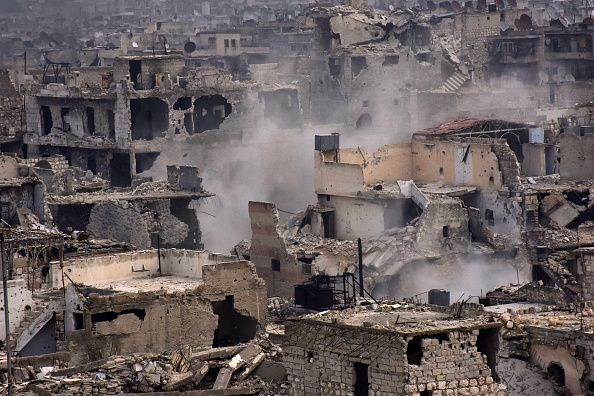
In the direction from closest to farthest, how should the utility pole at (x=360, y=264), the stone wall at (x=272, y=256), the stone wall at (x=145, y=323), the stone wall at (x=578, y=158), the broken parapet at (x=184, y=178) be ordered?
the stone wall at (x=145, y=323), the utility pole at (x=360, y=264), the stone wall at (x=272, y=256), the stone wall at (x=578, y=158), the broken parapet at (x=184, y=178)

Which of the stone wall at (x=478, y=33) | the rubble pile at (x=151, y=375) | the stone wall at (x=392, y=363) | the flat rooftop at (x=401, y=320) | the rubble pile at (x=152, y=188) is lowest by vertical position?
the rubble pile at (x=151, y=375)

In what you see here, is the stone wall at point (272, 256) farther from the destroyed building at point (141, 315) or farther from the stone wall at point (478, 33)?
the stone wall at point (478, 33)

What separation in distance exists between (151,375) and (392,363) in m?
4.09

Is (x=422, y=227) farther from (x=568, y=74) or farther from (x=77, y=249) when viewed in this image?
(x=568, y=74)

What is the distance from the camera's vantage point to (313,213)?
4950 cm

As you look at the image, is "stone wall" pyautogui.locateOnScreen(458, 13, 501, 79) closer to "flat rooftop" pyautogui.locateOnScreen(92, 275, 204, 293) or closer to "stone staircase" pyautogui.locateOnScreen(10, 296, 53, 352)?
"flat rooftop" pyautogui.locateOnScreen(92, 275, 204, 293)

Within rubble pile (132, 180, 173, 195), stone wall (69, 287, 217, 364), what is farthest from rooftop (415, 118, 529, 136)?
stone wall (69, 287, 217, 364)

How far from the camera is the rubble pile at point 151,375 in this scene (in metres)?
29.5

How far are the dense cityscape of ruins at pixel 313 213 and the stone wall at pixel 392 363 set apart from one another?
0.08ft

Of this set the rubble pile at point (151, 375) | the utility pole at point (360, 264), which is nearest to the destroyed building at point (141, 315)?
the utility pole at point (360, 264)

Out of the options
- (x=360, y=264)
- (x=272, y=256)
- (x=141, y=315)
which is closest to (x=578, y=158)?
(x=272, y=256)

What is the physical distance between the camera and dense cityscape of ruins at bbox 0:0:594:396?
29592 millimetres

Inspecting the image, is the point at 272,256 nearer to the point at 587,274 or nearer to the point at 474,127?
the point at 474,127

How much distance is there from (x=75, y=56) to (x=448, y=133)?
3670 centimetres
